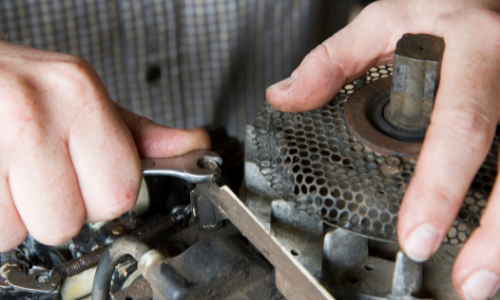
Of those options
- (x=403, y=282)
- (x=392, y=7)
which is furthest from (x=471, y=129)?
(x=392, y=7)

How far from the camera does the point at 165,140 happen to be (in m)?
0.69

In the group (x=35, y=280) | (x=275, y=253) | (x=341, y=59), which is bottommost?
(x=35, y=280)

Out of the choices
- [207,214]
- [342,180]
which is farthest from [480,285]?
[207,214]

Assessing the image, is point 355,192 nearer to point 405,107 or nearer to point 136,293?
point 405,107

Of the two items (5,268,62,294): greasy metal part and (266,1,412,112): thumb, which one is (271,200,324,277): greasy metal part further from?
(5,268,62,294): greasy metal part

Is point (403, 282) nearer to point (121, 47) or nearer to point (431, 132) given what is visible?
point (431, 132)

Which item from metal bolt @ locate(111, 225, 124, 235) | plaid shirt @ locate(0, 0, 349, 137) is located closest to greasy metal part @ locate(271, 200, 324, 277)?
metal bolt @ locate(111, 225, 124, 235)

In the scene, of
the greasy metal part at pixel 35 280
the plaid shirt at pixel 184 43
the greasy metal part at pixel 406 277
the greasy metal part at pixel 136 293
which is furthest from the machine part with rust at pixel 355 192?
the plaid shirt at pixel 184 43

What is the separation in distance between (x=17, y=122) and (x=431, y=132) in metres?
0.46

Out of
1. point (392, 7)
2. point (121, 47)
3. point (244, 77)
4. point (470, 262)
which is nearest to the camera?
point (470, 262)

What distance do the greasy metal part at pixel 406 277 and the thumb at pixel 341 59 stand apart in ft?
0.83

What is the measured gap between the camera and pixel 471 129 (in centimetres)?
53

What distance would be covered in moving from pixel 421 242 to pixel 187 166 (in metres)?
0.30

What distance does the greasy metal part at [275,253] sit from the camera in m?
0.47
